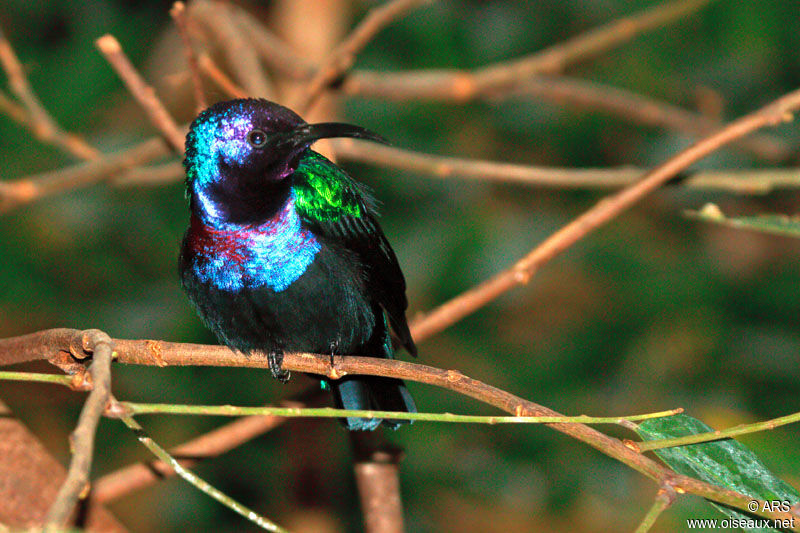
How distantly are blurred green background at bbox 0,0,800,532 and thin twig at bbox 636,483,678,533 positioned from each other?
2125 mm

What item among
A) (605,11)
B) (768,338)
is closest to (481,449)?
(768,338)

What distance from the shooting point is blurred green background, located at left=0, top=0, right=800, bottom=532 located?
377cm

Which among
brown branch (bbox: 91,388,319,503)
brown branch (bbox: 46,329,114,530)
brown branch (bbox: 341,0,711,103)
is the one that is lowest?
brown branch (bbox: 46,329,114,530)

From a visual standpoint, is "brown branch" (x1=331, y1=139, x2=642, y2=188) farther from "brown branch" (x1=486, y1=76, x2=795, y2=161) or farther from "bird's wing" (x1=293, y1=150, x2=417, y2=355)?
"brown branch" (x1=486, y1=76, x2=795, y2=161)

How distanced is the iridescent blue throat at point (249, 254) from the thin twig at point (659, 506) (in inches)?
40.8

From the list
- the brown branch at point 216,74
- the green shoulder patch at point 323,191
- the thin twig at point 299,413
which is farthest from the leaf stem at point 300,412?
the brown branch at point 216,74

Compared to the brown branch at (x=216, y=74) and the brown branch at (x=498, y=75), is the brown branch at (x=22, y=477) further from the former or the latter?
the brown branch at (x=498, y=75)

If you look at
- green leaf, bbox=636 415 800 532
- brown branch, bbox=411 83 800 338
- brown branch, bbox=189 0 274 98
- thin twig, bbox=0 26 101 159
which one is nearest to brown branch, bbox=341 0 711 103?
brown branch, bbox=189 0 274 98

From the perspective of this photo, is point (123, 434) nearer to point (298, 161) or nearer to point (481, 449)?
point (481, 449)

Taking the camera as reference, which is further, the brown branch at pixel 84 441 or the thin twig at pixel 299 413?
the thin twig at pixel 299 413

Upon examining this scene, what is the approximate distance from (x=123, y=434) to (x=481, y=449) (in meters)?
1.56

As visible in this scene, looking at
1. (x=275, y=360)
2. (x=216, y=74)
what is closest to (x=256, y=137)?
(x=275, y=360)

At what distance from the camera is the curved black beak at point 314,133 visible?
6.37 feet

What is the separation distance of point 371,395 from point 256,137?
725 mm
